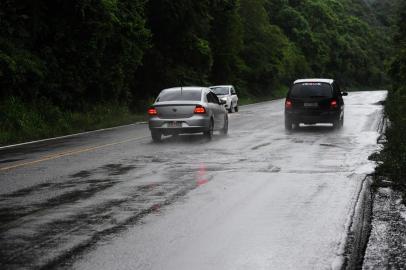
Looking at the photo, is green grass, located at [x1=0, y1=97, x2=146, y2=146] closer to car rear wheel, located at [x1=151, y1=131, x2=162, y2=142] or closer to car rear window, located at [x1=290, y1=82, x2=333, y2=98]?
car rear wheel, located at [x1=151, y1=131, x2=162, y2=142]

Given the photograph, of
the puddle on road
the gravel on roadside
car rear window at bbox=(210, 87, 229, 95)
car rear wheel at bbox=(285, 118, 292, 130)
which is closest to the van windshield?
car rear window at bbox=(210, 87, 229, 95)

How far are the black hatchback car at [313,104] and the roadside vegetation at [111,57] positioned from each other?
7.71m

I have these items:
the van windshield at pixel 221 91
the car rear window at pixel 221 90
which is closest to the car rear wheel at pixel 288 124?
the van windshield at pixel 221 91

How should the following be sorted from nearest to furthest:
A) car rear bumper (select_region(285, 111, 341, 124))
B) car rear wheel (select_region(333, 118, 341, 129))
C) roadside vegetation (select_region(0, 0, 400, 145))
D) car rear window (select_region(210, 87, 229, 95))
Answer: car rear bumper (select_region(285, 111, 341, 124)) < car rear wheel (select_region(333, 118, 341, 129)) < roadside vegetation (select_region(0, 0, 400, 145)) < car rear window (select_region(210, 87, 229, 95))

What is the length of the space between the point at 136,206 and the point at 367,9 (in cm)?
17161

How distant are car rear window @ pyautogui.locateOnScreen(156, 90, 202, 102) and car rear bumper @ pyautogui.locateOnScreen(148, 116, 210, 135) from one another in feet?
2.82

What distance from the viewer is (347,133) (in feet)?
70.5

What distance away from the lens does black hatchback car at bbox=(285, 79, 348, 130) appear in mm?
23422

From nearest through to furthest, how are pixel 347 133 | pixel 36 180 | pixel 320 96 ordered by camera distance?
pixel 36 180, pixel 347 133, pixel 320 96

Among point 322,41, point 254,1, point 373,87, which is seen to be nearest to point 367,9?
point 373,87

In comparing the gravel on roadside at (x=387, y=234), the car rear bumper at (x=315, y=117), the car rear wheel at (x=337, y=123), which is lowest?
the car rear wheel at (x=337, y=123)

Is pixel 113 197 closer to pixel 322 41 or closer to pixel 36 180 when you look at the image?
pixel 36 180

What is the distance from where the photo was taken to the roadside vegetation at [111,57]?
23.8 metres

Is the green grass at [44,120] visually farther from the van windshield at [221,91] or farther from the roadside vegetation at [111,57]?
the van windshield at [221,91]
